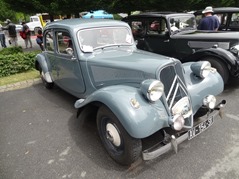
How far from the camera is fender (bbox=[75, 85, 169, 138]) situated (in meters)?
2.44

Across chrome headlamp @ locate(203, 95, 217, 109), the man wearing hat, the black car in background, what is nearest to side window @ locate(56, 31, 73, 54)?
chrome headlamp @ locate(203, 95, 217, 109)

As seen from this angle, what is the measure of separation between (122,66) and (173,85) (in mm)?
775

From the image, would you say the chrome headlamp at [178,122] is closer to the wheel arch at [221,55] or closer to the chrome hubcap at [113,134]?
the chrome hubcap at [113,134]

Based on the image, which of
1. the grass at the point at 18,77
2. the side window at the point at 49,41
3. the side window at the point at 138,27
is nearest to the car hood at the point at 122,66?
the side window at the point at 49,41

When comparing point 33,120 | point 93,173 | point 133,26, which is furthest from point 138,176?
point 133,26

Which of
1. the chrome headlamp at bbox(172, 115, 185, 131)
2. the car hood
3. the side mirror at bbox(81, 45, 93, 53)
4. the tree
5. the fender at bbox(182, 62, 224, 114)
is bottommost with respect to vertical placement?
the chrome headlamp at bbox(172, 115, 185, 131)

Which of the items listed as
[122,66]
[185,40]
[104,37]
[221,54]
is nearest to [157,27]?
[185,40]

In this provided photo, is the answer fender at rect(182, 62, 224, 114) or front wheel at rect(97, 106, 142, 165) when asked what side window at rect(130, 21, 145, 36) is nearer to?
fender at rect(182, 62, 224, 114)

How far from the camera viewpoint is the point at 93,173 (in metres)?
2.76

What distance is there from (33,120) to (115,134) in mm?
2098

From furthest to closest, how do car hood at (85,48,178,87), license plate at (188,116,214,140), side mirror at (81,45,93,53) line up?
1. side mirror at (81,45,93,53)
2. car hood at (85,48,178,87)
3. license plate at (188,116,214,140)

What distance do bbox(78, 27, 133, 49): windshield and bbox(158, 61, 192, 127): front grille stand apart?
1435 millimetres

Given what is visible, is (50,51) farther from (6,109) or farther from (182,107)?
(182,107)

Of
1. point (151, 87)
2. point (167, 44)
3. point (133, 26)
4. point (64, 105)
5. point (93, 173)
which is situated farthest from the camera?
point (133, 26)
